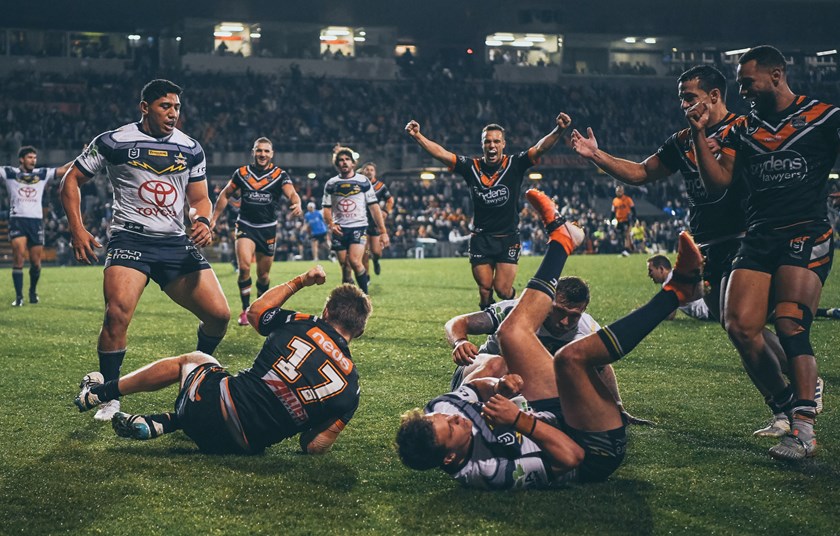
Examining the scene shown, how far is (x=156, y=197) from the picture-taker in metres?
7.64

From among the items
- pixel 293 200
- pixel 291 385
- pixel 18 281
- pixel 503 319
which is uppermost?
pixel 293 200

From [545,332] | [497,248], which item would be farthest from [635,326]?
[497,248]

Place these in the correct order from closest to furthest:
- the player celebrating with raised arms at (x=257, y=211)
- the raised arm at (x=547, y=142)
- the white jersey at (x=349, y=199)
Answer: the raised arm at (x=547, y=142) < the player celebrating with raised arms at (x=257, y=211) < the white jersey at (x=349, y=199)

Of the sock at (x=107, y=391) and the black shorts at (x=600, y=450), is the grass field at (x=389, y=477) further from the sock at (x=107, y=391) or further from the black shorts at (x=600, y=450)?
the sock at (x=107, y=391)

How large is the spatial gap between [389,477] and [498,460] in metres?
0.72

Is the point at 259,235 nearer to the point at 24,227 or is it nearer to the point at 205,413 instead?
the point at 24,227

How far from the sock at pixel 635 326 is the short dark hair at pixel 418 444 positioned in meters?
1.13

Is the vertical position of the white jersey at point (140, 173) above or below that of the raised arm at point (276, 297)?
above

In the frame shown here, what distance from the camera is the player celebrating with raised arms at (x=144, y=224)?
7.34 m

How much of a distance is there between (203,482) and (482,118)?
46.1 meters

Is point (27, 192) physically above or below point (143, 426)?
above

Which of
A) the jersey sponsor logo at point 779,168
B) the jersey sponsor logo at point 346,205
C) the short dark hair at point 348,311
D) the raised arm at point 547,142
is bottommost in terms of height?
the short dark hair at point 348,311

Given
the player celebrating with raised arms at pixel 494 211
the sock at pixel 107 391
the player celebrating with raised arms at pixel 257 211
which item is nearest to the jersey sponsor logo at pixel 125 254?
the sock at pixel 107 391

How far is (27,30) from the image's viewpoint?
47781 mm
